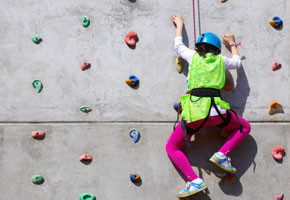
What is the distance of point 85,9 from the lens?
13.5 feet

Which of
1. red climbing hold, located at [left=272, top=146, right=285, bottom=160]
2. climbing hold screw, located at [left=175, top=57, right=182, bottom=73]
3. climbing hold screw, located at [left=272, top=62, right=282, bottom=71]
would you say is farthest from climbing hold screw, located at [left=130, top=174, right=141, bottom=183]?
climbing hold screw, located at [left=272, top=62, right=282, bottom=71]

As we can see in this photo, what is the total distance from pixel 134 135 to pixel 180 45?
1044 millimetres

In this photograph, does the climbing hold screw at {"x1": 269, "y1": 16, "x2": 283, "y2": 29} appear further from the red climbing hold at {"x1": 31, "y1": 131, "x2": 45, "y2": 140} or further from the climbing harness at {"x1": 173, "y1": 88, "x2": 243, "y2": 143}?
the red climbing hold at {"x1": 31, "y1": 131, "x2": 45, "y2": 140}

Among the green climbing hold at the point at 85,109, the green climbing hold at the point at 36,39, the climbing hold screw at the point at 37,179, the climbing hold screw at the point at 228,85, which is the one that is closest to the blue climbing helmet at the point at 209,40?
the climbing hold screw at the point at 228,85

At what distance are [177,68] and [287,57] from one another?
46.8 inches

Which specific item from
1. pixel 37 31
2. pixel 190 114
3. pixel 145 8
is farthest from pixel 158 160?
pixel 37 31

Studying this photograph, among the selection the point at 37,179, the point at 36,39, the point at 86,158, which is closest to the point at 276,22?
the point at 86,158

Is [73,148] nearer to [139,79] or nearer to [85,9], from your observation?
[139,79]

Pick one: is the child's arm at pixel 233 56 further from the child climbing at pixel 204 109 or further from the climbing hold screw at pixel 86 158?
the climbing hold screw at pixel 86 158

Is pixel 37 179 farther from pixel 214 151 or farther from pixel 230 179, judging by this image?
pixel 230 179

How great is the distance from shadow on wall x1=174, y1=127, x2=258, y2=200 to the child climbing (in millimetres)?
165

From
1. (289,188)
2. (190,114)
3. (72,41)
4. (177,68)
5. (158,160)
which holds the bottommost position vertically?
(289,188)

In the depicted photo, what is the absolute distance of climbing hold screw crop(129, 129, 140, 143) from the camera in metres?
3.89

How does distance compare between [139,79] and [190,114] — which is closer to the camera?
[190,114]
